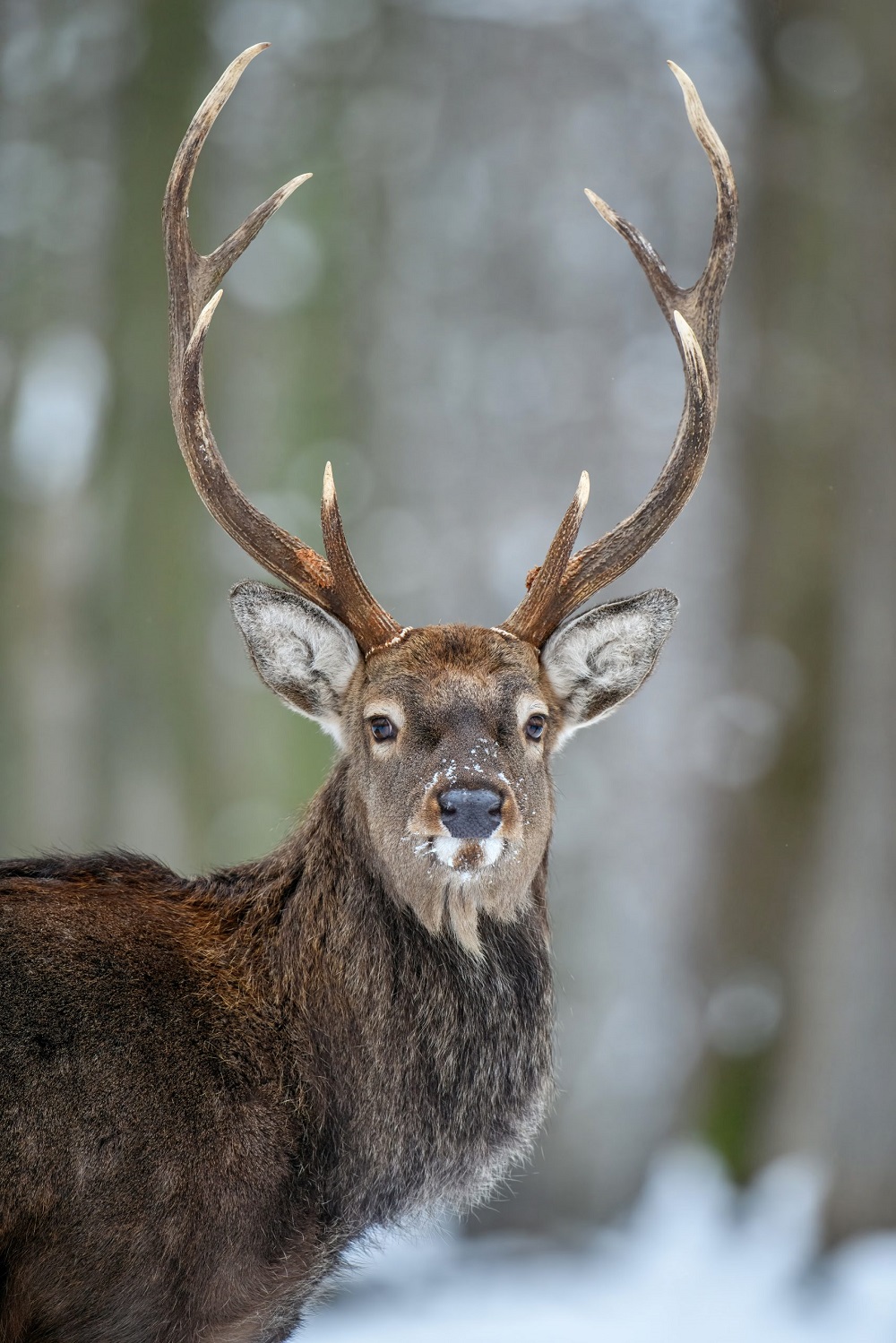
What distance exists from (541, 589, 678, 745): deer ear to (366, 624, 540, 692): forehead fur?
0.52ft

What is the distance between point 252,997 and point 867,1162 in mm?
4548

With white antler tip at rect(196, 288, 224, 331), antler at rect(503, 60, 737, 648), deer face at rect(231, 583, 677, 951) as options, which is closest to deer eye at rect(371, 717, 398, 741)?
deer face at rect(231, 583, 677, 951)

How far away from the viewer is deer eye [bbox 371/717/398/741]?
15.0 ft

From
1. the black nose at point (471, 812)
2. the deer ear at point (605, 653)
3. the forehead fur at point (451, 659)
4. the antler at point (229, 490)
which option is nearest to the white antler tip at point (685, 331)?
the deer ear at point (605, 653)

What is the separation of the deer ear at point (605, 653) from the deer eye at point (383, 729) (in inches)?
25.9

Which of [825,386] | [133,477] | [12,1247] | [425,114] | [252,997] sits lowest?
[12,1247]

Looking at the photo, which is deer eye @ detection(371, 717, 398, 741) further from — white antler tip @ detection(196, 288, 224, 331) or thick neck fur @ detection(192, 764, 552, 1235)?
white antler tip @ detection(196, 288, 224, 331)

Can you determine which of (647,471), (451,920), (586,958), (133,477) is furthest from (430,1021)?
(133,477)

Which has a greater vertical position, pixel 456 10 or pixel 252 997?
pixel 456 10

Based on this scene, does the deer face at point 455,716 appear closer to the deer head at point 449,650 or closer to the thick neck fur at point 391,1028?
the deer head at point 449,650

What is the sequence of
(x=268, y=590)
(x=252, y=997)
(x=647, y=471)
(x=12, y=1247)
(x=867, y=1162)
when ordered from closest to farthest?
(x=12, y=1247) < (x=252, y=997) < (x=268, y=590) < (x=867, y=1162) < (x=647, y=471)

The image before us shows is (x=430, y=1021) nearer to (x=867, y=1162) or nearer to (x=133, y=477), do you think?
(x=867, y=1162)

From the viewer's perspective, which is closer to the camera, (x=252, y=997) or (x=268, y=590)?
(x=252, y=997)

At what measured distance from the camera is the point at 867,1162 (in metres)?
7.59
